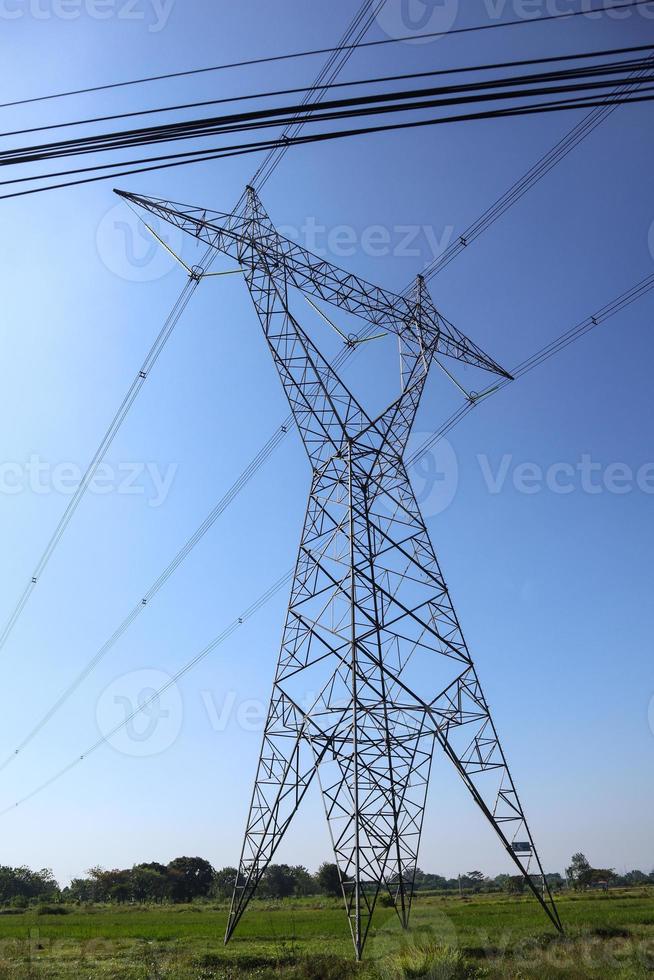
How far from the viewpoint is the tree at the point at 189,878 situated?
78188 mm

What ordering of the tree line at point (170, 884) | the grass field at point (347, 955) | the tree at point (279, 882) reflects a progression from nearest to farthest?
the grass field at point (347, 955), the tree line at point (170, 884), the tree at point (279, 882)

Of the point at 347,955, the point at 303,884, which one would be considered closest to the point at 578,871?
the point at 303,884

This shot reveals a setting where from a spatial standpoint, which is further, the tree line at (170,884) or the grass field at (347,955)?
the tree line at (170,884)

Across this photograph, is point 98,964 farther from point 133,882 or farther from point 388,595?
point 133,882

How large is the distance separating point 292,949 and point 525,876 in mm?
7304

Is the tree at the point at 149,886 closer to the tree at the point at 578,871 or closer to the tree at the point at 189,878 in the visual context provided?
the tree at the point at 189,878

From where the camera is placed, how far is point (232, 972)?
15836 millimetres

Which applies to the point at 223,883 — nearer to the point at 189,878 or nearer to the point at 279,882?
the point at 279,882

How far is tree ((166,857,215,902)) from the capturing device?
7819 centimetres

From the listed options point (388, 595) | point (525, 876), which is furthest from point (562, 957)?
point (388, 595)

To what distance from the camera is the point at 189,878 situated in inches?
3182

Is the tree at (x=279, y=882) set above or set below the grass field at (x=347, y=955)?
above

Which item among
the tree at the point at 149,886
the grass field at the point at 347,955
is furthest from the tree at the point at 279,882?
the grass field at the point at 347,955

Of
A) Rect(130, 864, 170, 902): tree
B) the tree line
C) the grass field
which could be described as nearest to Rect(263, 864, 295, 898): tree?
the tree line
